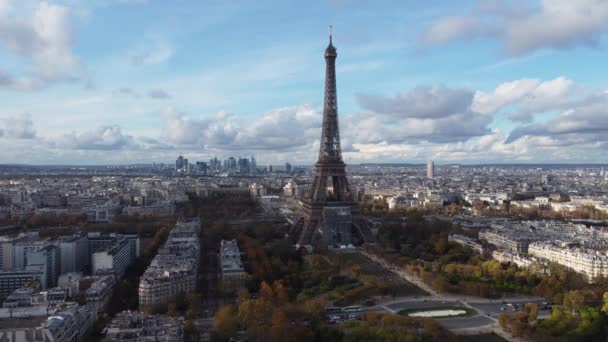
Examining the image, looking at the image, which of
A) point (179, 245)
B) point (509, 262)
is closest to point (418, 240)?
point (509, 262)

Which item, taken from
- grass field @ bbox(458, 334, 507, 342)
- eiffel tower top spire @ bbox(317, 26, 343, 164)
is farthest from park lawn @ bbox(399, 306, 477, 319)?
eiffel tower top spire @ bbox(317, 26, 343, 164)

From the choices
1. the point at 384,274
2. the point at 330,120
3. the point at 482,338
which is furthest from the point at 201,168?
the point at 482,338

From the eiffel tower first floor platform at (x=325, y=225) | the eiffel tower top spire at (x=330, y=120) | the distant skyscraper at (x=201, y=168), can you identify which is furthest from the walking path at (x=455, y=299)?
the distant skyscraper at (x=201, y=168)

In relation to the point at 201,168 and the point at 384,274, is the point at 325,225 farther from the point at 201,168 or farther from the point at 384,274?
the point at 201,168

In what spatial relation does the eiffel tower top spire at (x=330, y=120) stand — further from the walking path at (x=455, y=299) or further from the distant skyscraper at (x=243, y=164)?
the distant skyscraper at (x=243, y=164)

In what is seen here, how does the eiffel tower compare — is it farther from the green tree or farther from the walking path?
the green tree

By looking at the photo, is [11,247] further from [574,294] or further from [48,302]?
[574,294]
